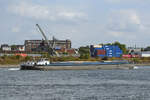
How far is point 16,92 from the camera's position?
58844 millimetres

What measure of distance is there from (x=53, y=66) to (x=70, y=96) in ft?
242

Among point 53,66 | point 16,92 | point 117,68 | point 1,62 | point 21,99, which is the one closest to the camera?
point 21,99

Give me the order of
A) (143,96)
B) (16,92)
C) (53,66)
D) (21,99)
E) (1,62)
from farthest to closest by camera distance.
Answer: (1,62) < (53,66) < (16,92) < (143,96) < (21,99)

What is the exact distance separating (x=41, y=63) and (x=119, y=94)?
253 feet

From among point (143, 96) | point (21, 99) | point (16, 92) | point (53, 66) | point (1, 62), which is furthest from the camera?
point (1, 62)

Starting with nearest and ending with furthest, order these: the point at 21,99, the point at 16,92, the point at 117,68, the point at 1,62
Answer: the point at 21,99, the point at 16,92, the point at 117,68, the point at 1,62

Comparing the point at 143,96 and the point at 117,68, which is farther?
the point at 117,68

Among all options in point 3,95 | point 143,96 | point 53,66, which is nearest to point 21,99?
point 3,95

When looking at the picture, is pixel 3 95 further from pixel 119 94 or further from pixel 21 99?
pixel 119 94

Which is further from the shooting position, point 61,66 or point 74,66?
point 74,66

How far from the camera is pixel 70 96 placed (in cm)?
5431

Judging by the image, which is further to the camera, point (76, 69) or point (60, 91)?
point (76, 69)

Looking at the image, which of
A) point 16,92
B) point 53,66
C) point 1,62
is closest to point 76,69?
point 53,66

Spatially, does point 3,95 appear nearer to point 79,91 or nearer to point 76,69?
point 79,91
